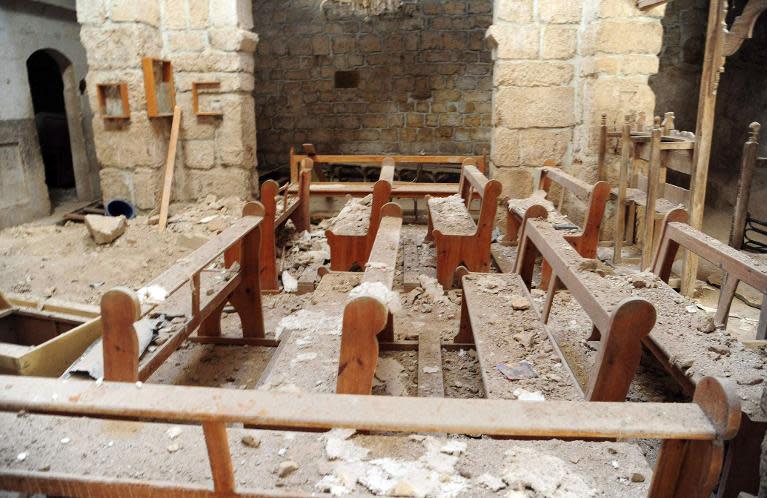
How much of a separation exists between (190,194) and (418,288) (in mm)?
3125

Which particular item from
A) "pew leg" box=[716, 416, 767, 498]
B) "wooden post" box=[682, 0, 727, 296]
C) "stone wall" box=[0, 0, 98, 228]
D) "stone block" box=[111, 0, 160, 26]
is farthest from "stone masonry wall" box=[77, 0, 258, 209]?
"pew leg" box=[716, 416, 767, 498]

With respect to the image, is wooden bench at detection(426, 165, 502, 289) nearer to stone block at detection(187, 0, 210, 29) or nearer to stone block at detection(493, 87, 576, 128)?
stone block at detection(493, 87, 576, 128)

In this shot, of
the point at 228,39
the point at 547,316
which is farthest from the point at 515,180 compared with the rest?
the point at 228,39

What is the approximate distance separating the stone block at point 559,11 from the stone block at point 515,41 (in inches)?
5.9

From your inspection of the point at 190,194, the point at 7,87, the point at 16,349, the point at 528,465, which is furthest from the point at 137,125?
the point at 528,465

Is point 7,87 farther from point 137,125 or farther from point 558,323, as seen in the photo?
point 558,323

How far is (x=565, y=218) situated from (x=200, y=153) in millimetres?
3814

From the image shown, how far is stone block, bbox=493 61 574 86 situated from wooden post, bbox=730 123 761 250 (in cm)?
169

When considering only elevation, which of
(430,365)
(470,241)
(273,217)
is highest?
(273,217)

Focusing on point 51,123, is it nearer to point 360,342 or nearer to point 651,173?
point 651,173

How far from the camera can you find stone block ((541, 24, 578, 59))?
5141mm

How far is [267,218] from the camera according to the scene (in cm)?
446

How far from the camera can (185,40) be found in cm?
554

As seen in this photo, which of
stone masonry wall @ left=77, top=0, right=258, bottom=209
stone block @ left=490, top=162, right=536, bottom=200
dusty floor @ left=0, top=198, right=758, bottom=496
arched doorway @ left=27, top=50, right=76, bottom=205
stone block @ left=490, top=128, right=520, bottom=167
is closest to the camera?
dusty floor @ left=0, top=198, right=758, bottom=496
